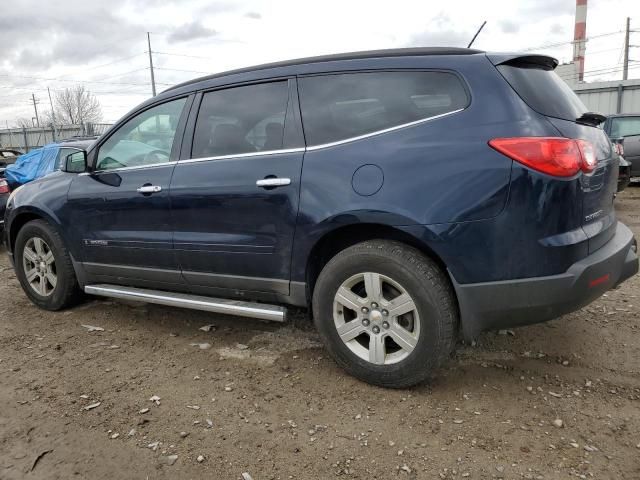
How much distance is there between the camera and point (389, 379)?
2.93 meters

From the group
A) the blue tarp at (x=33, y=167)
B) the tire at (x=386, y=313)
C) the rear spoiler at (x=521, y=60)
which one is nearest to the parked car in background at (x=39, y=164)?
the blue tarp at (x=33, y=167)

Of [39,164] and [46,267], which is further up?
[39,164]

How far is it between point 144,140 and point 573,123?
2952mm

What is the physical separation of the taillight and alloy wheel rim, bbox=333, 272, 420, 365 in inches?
34.6

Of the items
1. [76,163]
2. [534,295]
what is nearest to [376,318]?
[534,295]

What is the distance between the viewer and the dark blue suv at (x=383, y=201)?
2564mm

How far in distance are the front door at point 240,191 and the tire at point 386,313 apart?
1.27 feet

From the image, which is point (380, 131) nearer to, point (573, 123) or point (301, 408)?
point (573, 123)

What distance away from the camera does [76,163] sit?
4.28 meters

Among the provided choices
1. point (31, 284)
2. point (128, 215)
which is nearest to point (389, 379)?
point (128, 215)

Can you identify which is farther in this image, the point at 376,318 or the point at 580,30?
the point at 580,30

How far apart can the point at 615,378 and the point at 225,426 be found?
2.24m

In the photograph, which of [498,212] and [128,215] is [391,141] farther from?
[128,215]

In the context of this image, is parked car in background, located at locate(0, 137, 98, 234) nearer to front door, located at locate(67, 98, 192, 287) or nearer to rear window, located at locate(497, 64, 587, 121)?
front door, located at locate(67, 98, 192, 287)
